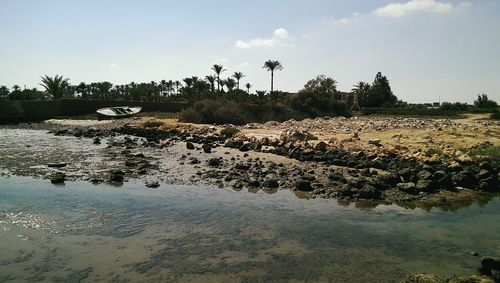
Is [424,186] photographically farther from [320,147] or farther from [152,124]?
[152,124]

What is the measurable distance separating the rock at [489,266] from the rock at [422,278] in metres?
1.07

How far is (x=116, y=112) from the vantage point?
57.7m

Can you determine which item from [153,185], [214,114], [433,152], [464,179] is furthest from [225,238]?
[214,114]

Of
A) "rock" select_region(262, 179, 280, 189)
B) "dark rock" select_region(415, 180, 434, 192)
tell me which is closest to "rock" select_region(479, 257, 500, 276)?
"dark rock" select_region(415, 180, 434, 192)

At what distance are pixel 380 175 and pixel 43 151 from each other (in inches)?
856

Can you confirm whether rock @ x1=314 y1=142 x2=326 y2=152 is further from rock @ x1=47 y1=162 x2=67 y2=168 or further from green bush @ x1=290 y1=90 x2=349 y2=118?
green bush @ x1=290 y1=90 x2=349 y2=118

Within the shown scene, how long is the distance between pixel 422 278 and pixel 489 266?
5.11 feet

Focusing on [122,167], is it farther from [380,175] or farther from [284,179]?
[380,175]

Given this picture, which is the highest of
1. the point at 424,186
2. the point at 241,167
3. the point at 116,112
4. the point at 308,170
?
the point at 116,112

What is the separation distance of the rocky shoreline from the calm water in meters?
1.24

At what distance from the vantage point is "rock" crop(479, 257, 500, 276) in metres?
8.66

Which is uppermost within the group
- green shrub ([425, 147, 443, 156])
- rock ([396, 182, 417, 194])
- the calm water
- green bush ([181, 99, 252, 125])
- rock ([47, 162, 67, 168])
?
green bush ([181, 99, 252, 125])

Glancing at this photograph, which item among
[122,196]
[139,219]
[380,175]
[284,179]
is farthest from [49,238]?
[380,175]

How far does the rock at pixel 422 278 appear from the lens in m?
8.28
